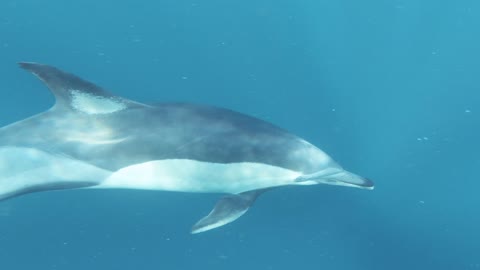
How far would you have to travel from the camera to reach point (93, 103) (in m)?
5.74

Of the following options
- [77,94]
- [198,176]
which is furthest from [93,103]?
[198,176]

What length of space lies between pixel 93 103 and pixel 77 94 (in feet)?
0.61

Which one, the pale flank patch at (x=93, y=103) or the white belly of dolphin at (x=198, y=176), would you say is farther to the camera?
the white belly of dolphin at (x=198, y=176)

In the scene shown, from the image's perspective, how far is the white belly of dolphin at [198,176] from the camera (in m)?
5.93

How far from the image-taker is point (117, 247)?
26.1ft

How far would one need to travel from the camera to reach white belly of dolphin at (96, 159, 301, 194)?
5934 mm

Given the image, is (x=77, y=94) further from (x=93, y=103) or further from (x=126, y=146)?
(x=126, y=146)

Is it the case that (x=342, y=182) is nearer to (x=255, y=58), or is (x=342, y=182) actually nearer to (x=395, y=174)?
(x=395, y=174)

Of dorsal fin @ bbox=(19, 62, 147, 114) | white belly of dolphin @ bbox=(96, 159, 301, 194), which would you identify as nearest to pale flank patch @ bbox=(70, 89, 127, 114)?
dorsal fin @ bbox=(19, 62, 147, 114)

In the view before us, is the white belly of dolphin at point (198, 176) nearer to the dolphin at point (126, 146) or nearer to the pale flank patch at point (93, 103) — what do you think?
the dolphin at point (126, 146)

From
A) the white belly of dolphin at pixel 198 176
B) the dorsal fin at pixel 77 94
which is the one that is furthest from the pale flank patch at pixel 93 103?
the white belly of dolphin at pixel 198 176

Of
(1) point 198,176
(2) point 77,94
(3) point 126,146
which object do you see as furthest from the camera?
(1) point 198,176

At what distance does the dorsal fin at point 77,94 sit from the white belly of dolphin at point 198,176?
0.69 meters

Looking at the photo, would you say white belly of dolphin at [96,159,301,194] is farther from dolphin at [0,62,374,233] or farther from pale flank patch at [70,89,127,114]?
pale flank patch at [70,89,127,114]
